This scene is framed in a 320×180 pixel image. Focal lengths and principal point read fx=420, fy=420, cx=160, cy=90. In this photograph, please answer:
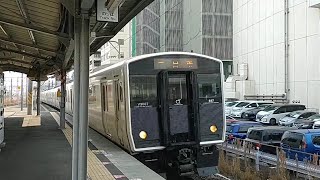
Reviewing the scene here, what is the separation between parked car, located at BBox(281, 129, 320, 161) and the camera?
12.8 m

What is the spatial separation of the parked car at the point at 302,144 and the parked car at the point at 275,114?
15.2m

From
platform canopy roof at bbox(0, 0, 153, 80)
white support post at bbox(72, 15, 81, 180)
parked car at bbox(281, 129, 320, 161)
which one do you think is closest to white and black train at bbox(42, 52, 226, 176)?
platform canopy roof at bbox(0, 0, 153, 80)

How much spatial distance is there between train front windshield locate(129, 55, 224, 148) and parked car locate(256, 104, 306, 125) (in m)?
19.2

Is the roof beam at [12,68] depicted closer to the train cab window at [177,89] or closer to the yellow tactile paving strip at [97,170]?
the yellow tactile paving strip at [97,170]

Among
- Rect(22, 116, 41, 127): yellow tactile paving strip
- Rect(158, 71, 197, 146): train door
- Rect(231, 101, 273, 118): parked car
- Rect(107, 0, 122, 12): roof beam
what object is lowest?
Rect(22, 116, 41, 127): yellow tactile paving strip

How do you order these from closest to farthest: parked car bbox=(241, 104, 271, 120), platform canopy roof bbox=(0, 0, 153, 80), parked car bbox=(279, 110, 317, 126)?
platform canopy roof bbox=(0, 0, 153, 80)
parked car bbox=(279, 110, 317, 126)
parked car bbox=(241, 104, 271, 120)

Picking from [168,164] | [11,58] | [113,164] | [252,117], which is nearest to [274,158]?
[168,164]

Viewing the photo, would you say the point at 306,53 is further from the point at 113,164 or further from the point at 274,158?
the point at 113,164

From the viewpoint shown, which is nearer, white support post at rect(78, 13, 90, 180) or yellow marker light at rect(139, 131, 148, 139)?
white support post at rect(78, 13, 90, 180)

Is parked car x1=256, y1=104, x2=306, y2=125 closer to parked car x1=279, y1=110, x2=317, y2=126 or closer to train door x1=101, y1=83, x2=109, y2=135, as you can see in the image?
parked car x1=279, y1=110, x2=317, y2=126

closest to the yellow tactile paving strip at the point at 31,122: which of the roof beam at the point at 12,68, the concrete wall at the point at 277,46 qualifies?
the roof beam at the point at 12,68

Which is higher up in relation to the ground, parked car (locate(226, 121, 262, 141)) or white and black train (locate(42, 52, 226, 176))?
white and black train (locate(42, 52, 226, 176))

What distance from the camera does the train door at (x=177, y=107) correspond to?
1001 cm

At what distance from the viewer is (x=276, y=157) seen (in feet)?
40.8
